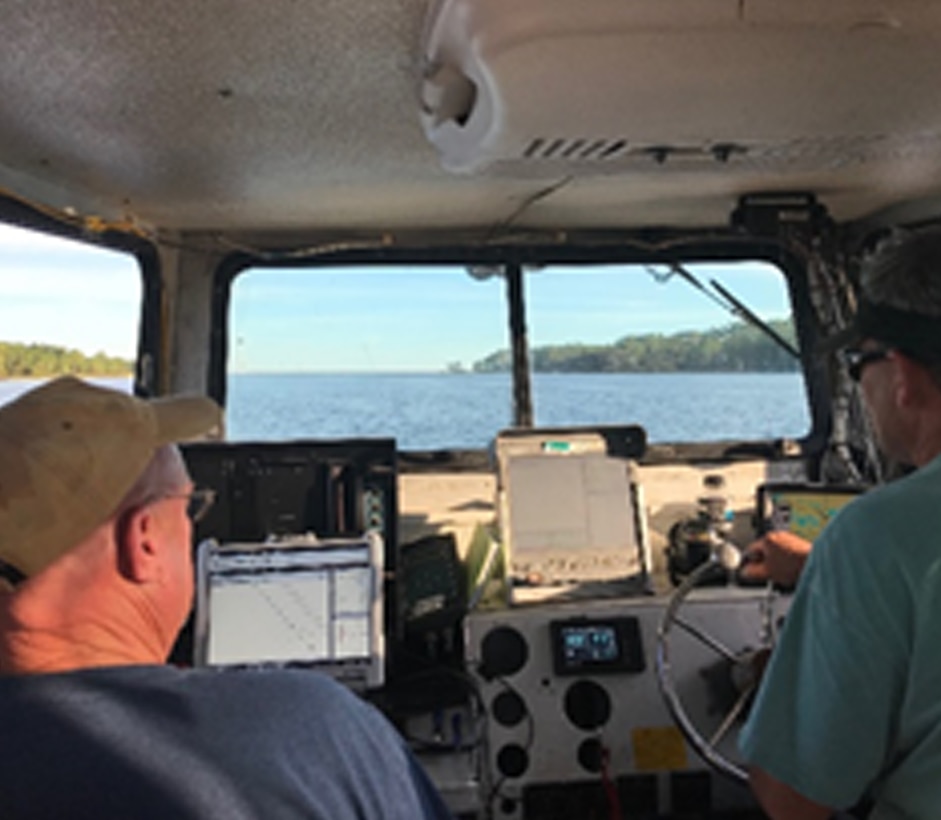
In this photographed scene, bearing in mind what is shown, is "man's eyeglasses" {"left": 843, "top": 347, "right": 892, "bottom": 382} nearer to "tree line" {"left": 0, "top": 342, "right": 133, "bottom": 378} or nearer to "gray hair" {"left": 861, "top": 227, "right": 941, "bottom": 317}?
"gray hair" {"left": 861, "top": 227, "right": 941, "bottom": 317}

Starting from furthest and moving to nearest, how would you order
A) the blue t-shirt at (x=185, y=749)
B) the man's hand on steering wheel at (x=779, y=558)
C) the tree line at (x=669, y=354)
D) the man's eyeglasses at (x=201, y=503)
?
the tree line at (x=669, y=354) < the man's eyeglasses at (x=201, y=503) < the man's hand on steering wheel at (x=779, y=558) < the blue t-shirt at (x=185, y=749)

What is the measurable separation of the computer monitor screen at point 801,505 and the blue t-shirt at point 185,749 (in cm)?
152

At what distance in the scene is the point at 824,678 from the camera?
3.01ft

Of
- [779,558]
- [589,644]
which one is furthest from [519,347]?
[779,558]

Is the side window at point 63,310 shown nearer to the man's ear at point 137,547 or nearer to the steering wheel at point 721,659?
the man's ear at point 137,547

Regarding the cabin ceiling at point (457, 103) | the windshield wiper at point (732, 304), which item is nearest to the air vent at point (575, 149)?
the cabin ceiling at point (457, 103)

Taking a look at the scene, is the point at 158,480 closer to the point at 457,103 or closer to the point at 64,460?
the point at 64,460

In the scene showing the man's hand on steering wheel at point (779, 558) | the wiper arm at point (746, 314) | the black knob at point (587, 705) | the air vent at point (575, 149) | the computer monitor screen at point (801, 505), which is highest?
the air vent at point (575, 149)

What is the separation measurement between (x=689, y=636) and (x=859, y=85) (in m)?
1.12

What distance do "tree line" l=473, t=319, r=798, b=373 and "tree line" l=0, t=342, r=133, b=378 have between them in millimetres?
1125

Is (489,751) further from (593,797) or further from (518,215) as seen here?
(518,215)

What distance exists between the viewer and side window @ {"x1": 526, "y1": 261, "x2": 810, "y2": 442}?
2.48 m

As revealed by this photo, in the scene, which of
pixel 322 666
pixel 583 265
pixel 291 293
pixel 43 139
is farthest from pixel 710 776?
pixel 43 139

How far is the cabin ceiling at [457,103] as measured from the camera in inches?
45.7
